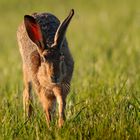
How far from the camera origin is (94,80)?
813 cm

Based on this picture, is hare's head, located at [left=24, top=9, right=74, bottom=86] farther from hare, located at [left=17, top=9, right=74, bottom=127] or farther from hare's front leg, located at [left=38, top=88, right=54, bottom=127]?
hare's front leg, located at [left=38, top=88, right=54, bottom=127]

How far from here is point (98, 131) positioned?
559 centimetres

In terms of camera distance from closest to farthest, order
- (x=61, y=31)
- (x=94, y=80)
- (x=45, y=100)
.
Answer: (x=61, y=31), (x=45, y=100), (x=94, y=80)

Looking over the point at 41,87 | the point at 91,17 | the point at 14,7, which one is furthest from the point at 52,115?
the point at 14,7

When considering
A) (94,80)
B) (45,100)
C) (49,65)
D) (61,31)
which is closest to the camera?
(49,65)

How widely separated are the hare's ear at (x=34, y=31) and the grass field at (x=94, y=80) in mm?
647

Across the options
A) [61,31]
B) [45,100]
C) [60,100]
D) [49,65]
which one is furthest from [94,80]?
[49,65]

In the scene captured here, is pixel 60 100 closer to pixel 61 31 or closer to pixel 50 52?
pixel 50 52

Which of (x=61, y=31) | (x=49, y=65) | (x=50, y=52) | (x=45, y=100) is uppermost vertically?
(x=61, y=31)

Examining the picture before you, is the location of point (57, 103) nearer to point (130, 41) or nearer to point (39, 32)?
point (39, 32)

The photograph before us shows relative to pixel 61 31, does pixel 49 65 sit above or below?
below

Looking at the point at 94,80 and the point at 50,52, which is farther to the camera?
the point at 94,80

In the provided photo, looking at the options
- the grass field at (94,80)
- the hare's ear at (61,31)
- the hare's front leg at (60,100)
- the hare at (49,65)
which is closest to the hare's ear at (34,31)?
the hare at (49,65)

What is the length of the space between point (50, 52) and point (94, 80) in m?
1.54
